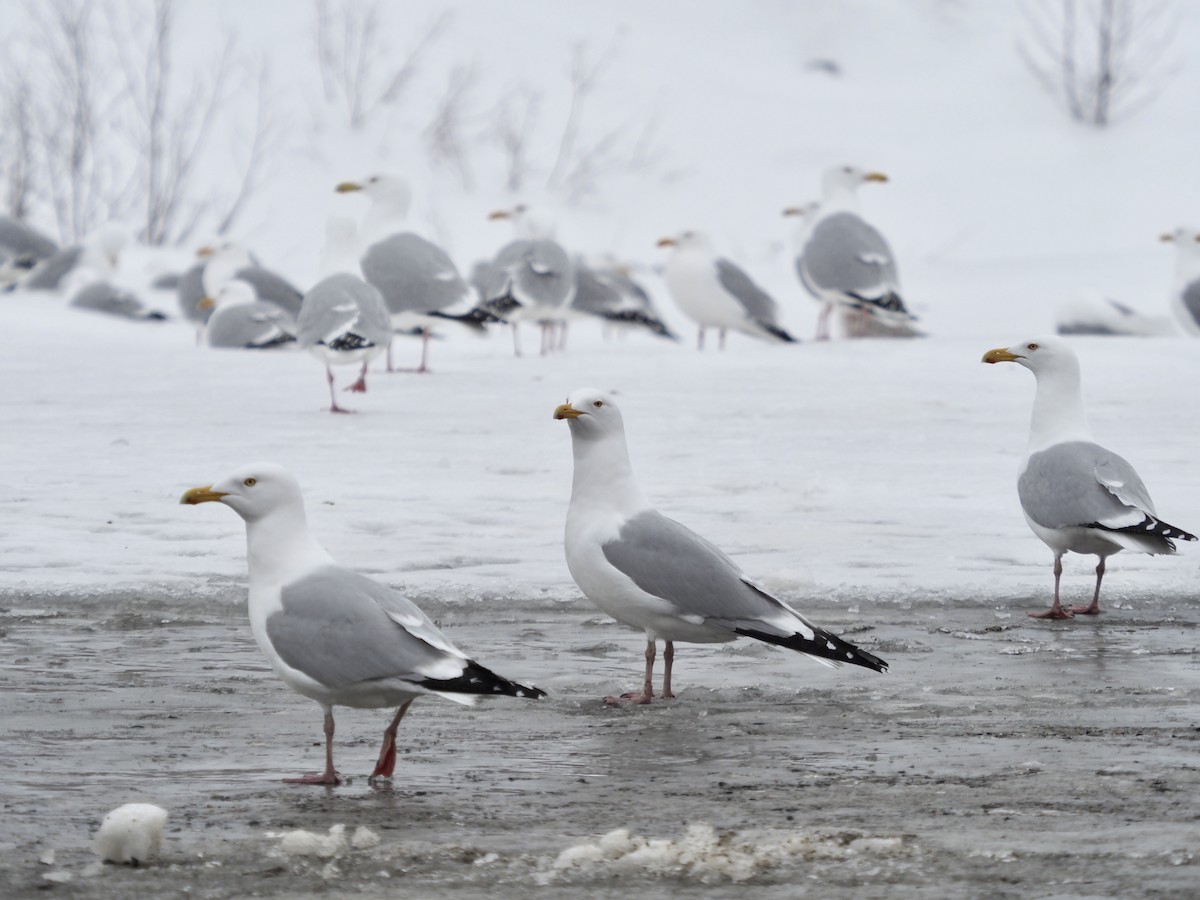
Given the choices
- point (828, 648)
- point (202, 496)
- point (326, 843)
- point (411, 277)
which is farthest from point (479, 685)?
point (411, 277)

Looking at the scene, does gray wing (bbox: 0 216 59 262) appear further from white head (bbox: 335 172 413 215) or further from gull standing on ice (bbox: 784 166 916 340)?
gull standing on ice (bbox: 784 166 916 340)

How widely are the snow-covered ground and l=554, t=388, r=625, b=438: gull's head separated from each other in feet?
4.16

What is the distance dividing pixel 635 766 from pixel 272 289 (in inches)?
579

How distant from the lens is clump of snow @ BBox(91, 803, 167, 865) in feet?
10.5

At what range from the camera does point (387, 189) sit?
47.0 ft

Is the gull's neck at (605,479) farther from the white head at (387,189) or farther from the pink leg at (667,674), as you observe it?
the white head at (387,189)

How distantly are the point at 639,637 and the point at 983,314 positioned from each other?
66.9ft

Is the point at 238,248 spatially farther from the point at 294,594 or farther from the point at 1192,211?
the point at 1192,211

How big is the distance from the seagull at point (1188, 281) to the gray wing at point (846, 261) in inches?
113

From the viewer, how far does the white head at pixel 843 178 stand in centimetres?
1617

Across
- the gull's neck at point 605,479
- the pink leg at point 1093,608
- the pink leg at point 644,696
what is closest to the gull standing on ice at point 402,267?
the pink leg at point 1093,608

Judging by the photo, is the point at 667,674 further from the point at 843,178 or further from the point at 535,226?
the point at 535,226

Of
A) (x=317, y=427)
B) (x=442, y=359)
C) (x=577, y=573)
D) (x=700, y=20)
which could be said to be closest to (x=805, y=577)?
(x=577, y=573)

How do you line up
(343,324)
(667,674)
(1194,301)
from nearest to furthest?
(667,674) < (343,324) < (1194,301)
